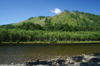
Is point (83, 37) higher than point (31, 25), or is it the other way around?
point (31, 25)

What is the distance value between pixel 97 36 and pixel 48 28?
278ft

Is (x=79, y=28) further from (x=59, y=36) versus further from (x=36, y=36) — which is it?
(x=36, y=36)

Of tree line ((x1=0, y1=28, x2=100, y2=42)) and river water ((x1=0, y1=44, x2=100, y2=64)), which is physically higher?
tree line ((x1=0, y1=28, x2=100, y2=42))

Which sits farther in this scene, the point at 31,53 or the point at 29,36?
the point at 29,36

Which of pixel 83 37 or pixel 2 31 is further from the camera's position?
pixel 83 37

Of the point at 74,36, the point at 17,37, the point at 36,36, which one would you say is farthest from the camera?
the point at 74,36

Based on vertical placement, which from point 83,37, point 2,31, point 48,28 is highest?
point 48,28

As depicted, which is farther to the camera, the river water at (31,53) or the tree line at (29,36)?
the tree line at (29,36)

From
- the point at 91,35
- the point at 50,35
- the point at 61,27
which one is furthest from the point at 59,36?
the point at 61,27

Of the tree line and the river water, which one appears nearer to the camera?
the river water

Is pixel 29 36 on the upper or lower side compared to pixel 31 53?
upper

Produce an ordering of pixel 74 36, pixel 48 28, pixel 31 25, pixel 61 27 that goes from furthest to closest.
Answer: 1. pixel 61 27
2. pixel 48 28
3. pixel 31 25
4. pixel 74 36

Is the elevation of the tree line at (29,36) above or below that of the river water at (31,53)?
above

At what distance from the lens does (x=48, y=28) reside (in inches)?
6491
